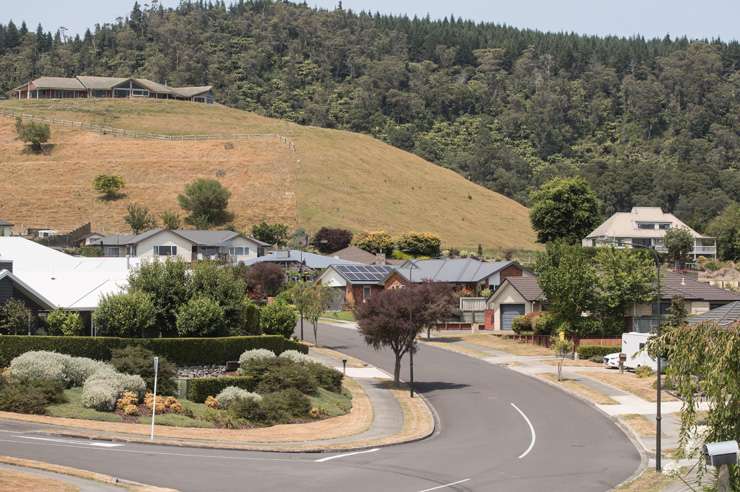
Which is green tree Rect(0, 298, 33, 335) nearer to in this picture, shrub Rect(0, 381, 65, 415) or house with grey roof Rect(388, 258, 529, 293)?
shrub Rect(0, 381, 65, 415)

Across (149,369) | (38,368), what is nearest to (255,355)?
(149,369)

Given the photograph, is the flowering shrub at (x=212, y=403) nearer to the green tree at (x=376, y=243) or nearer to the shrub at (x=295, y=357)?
the shrub at (x=295, y=357)

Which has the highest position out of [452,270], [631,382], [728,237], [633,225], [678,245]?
[633,225]

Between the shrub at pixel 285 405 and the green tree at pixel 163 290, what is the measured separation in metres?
11.2

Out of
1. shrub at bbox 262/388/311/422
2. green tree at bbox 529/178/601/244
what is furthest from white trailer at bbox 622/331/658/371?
green tree at bbox 529/178/601/244

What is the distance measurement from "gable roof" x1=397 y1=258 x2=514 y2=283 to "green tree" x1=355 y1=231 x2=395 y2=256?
957 inches

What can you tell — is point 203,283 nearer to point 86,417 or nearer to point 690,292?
point 86,417

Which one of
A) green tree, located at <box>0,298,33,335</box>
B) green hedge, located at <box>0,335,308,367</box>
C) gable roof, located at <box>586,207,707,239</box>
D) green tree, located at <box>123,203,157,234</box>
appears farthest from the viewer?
gable roof, located at <box>586,207,707,239</box>

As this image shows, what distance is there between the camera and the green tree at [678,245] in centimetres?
13650

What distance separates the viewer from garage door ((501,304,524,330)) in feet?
291

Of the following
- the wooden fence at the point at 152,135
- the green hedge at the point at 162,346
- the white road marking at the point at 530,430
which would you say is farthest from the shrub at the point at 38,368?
the wooden fence at the point at 152,135

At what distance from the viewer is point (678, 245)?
137125 mm

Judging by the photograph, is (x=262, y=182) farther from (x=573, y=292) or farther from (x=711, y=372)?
(x=711, y=372)

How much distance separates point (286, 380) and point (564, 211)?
3908 inches
